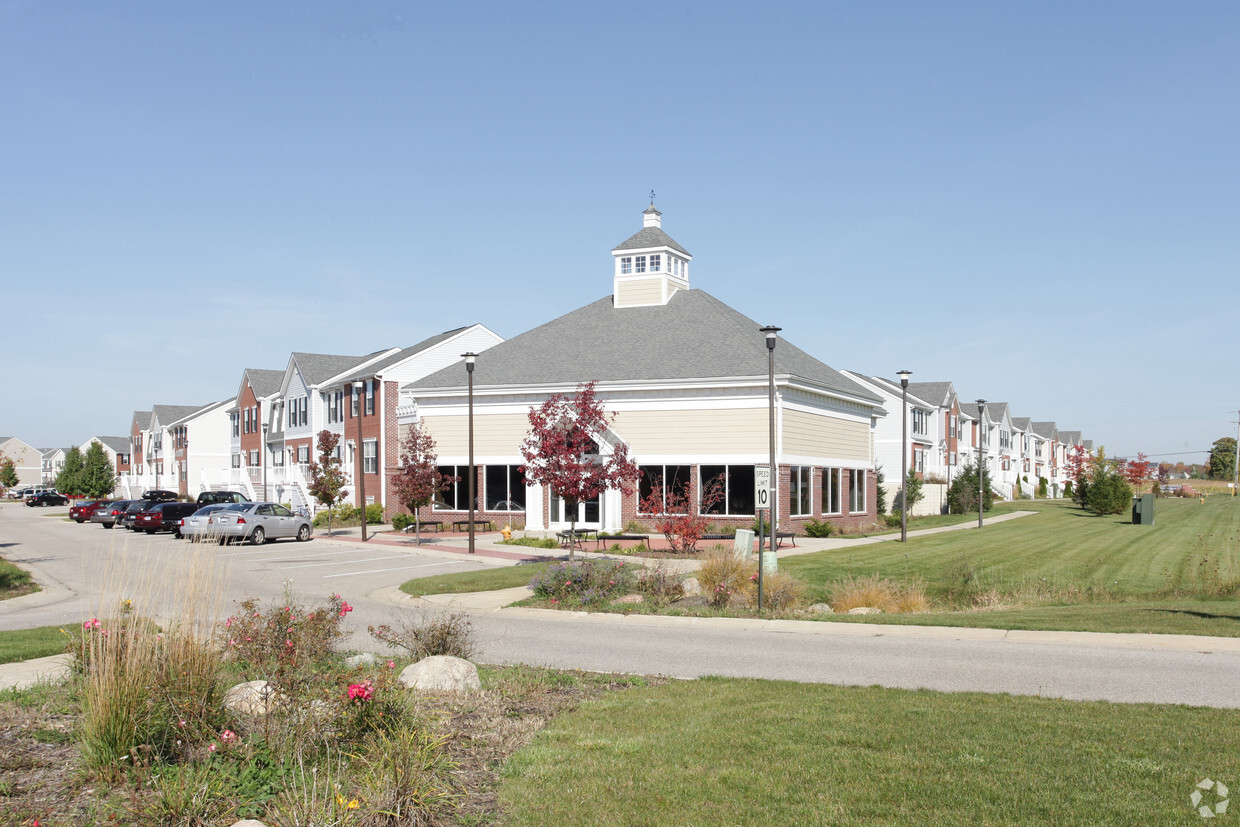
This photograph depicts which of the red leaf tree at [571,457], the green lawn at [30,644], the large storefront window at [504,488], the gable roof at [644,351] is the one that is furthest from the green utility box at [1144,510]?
the green lawn at [30,644]

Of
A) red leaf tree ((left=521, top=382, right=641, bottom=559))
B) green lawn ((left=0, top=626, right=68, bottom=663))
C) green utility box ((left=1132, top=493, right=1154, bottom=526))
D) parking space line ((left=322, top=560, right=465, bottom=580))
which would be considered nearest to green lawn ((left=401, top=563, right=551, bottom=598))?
red leaf tree ((left=521, top=382, right=641, bottom=559))

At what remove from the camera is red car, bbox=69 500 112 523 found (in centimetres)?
5278

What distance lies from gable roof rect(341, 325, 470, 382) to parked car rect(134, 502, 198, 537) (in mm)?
10514

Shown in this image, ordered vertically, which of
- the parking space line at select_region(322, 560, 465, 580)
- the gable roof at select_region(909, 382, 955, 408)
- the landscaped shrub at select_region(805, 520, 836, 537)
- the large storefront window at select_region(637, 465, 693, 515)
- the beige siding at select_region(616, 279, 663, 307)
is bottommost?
the parking space line at select_region(322, 560, 465, 580)

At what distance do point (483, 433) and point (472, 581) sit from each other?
1831 cm

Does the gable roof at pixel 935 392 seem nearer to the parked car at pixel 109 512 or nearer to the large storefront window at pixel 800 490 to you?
the large storefront window at pixel 800 490

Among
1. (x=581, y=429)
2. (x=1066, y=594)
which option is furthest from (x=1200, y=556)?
(x=581, y=429)

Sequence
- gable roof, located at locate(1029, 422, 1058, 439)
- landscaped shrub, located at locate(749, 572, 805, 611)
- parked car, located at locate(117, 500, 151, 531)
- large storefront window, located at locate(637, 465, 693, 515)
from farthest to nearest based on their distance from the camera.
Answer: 1. gable roof, located at locate(1029, 422, 1058, 439)
2. parked car, located at locate(117, 500, 151, 531)
3. large storefront window, located at locate(637, 465, 693, 515)
4. landscaped shrub, located at locate(749, 572, 805, 611)

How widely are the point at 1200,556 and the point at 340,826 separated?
29.9 metres

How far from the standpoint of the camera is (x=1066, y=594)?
799 inches

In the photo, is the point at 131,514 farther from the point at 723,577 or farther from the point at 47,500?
the point at 47,500

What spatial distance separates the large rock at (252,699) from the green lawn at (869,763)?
1887 millimetres

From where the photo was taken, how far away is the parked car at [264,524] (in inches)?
1390

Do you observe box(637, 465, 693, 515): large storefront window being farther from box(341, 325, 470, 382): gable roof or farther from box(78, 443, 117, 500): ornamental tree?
box(78, 443, 117, 500): ornamental tree
